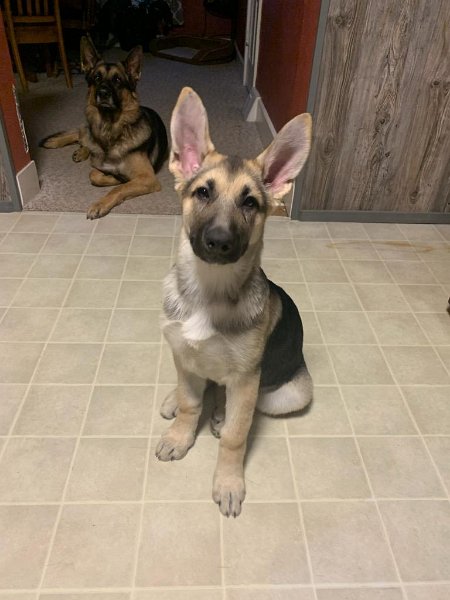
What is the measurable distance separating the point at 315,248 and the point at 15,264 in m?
2.12

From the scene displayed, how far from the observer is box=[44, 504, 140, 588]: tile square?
1484 mm

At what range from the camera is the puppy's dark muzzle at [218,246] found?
1336 millimetres

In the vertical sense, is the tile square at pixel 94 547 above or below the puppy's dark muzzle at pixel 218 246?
below

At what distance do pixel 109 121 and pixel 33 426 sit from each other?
116 inches

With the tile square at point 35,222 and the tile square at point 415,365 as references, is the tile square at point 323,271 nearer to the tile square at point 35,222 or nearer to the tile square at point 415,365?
the tile square at point 415,365

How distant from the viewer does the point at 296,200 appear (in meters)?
3.64

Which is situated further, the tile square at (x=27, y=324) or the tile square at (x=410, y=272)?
the tile square at (x=410, y=272)

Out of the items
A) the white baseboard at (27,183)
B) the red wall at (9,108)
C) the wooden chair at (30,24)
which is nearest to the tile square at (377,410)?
the white baseboard at (27,183)

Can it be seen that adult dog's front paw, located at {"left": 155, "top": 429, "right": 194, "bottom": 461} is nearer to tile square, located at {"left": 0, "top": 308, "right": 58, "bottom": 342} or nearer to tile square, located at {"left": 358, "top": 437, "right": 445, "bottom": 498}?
tile square, located at {"left": 358, "top": 437, "right": 445, "bottom": 498}

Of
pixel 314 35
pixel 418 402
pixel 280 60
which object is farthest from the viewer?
pixel 280 60

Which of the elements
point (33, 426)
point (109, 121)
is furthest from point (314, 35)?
point (33, 426)

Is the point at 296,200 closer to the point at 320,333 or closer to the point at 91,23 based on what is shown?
the point at 320,333

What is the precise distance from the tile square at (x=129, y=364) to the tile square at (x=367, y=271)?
150cm

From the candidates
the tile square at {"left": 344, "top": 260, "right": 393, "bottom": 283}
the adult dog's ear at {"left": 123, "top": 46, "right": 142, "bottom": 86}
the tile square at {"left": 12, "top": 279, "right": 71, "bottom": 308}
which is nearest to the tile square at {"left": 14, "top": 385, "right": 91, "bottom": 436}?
the tile square at {"left": 12, "top": 279, "right": 71, "bottom": 308}
